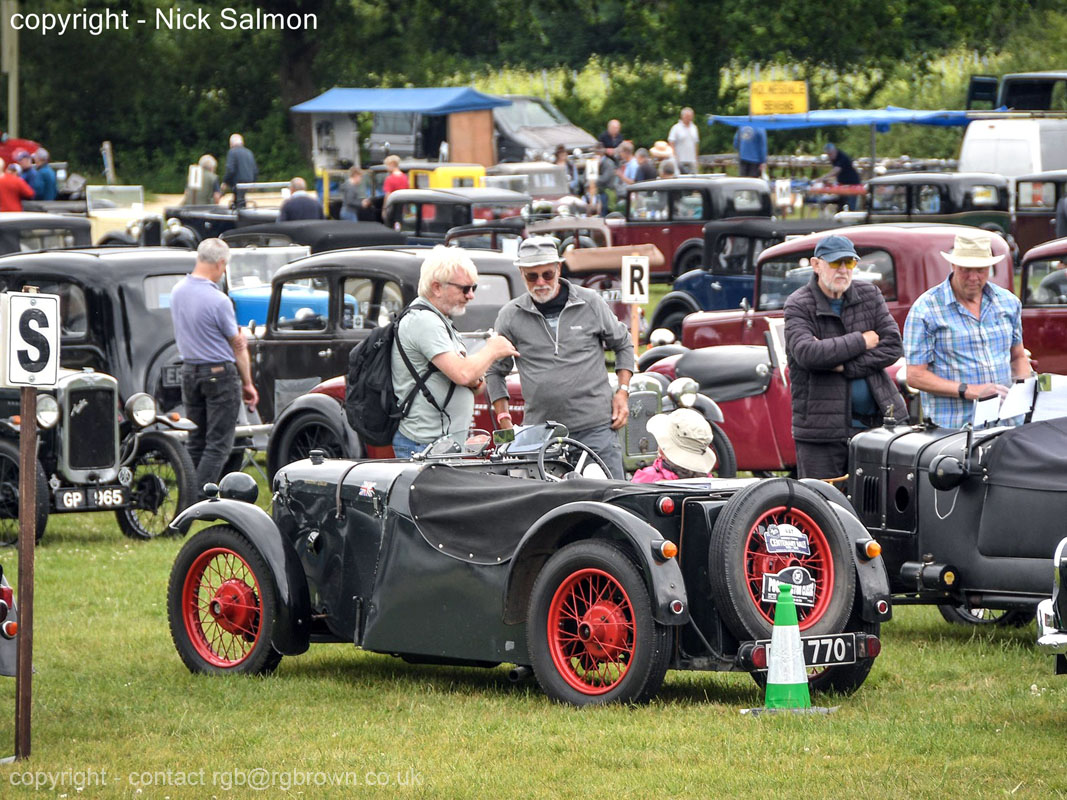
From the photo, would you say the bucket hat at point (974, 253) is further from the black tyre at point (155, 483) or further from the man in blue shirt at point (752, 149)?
the man in blue shirt at point (752, 149)

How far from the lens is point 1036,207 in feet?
84.5

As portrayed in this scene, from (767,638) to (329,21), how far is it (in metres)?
42.3

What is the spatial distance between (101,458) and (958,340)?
233 inches

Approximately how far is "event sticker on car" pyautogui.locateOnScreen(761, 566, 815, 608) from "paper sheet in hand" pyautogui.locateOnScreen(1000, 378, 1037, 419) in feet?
5.38

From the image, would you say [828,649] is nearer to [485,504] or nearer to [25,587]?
[485,504]

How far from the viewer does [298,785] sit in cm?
560

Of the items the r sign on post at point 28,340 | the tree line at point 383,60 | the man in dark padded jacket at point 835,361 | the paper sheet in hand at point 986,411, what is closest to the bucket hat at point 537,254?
the man in dark padded jacket at point 835,361

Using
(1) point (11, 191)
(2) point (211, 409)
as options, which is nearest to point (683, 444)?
(2) point (211, 409)

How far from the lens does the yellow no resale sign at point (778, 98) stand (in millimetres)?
37656

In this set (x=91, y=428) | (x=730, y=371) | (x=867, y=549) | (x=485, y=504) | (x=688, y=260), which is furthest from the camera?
(x=688, y=260)

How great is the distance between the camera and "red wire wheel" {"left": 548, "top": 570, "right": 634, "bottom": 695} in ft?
21.2

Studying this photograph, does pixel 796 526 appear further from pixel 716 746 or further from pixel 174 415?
pixel 174 415

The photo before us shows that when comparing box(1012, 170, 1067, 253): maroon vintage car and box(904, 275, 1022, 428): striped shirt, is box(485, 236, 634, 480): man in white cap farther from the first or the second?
box(1012, 170, 1067, 253): maroon vintage car

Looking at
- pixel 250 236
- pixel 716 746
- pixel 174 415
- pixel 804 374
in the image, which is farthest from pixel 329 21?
pixel 716 746
